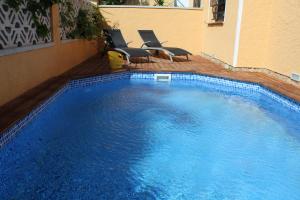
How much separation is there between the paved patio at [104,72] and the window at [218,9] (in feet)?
5.09

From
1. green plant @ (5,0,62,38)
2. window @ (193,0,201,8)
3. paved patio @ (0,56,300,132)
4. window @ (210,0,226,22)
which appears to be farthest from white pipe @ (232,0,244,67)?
window @ (193,0,201,8)

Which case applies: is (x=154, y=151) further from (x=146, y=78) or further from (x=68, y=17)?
(x=68, y=17)

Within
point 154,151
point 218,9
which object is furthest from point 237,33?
point 154,151

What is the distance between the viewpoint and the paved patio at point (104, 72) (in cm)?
446

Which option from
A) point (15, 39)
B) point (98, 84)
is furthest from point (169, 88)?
point (15, 39)

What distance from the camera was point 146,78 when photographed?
835 cm

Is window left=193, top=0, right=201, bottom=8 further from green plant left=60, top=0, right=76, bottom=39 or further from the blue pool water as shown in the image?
the blue pool water

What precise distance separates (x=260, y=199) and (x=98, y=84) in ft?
17.3

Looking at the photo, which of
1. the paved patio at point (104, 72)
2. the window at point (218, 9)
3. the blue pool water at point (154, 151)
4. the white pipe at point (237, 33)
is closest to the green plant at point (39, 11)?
the paved patio at point (104, 72)

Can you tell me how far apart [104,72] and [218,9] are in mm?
5096

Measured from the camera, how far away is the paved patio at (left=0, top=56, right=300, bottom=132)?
175 inches

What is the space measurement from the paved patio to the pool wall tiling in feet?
0.29

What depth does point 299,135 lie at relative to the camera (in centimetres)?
498

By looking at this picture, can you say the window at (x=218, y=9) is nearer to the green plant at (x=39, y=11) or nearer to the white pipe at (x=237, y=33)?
the white pipe at (x=237, y=33)
